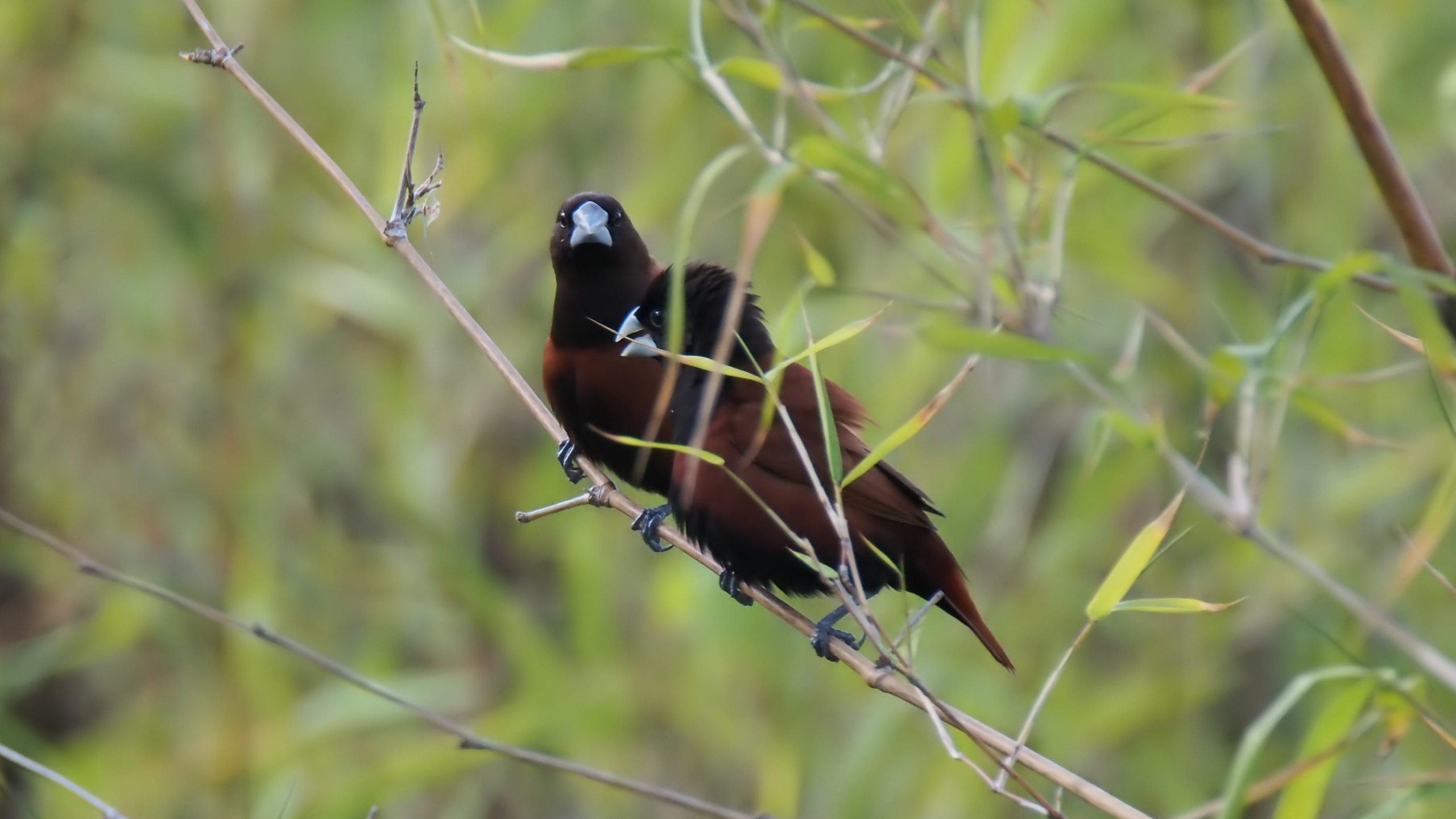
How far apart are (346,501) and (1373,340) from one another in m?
3.12

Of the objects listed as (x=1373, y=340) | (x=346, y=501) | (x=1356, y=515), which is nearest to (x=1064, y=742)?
(x=1356, y=515)

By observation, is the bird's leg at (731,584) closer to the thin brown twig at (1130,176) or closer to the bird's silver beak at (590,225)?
the bird's silver beak at (590,225)

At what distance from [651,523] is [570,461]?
0.61 metres

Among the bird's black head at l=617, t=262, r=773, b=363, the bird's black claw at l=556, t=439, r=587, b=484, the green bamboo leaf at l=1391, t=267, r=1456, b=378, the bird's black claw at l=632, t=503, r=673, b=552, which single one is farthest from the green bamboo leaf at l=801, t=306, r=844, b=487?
the bird's black claw at l=556, t=439, r=587, b=484

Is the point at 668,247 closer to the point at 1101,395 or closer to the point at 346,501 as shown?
the point at 346,501

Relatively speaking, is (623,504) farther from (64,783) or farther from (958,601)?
(64,783)

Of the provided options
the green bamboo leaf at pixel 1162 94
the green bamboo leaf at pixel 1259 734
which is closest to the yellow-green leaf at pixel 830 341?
the green bamboo leaf at pixel 1162 94

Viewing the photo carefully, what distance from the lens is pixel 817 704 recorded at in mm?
3861

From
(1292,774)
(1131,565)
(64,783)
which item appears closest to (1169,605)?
(1131,565)

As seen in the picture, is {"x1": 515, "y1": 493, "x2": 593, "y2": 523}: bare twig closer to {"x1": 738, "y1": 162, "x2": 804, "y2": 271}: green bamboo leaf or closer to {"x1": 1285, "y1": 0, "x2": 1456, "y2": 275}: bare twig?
{"x1": 738, "y1": 162, "x2": 804, "y2": 271}: green bamboo leaf

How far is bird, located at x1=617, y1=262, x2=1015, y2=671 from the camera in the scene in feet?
8.32

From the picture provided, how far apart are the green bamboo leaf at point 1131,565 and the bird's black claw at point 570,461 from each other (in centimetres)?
161

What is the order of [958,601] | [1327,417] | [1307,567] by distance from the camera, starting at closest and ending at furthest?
[1307,567], [1327,417], [958,601]

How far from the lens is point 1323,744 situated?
1291mm
